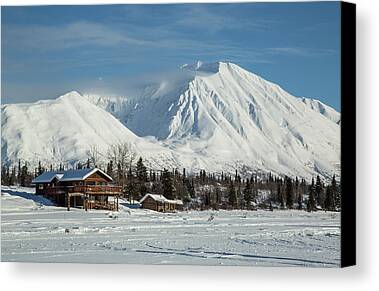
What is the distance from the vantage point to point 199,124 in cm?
1049

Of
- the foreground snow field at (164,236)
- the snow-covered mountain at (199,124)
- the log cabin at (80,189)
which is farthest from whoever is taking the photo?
the log cabin at (80,189)

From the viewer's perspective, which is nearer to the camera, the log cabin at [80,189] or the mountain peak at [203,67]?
the mountain peak at [203,67]

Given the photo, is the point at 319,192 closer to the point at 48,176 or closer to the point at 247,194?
the point at 247,194

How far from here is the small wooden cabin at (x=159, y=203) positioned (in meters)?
10.4

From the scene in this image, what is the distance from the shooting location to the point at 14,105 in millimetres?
10516

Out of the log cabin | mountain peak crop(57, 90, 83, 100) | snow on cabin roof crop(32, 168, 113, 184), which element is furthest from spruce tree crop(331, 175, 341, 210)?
mountain peak crop(57, 90, 83, 100)

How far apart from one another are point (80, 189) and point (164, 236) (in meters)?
0.83

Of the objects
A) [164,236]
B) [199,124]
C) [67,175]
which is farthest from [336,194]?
[67,175]

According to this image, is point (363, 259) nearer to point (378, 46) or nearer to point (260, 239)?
point (260, 239)

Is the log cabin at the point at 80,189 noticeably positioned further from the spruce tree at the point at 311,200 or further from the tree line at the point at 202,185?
the spruce tree at the point at 311,200

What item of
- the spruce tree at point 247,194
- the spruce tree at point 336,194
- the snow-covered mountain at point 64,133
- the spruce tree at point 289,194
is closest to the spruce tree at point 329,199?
the spruce tree at point 336,194

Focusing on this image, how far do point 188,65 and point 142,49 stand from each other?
0.39 metres

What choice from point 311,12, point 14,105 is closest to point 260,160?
point 311,12

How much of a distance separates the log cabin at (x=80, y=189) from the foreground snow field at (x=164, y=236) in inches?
2.6
